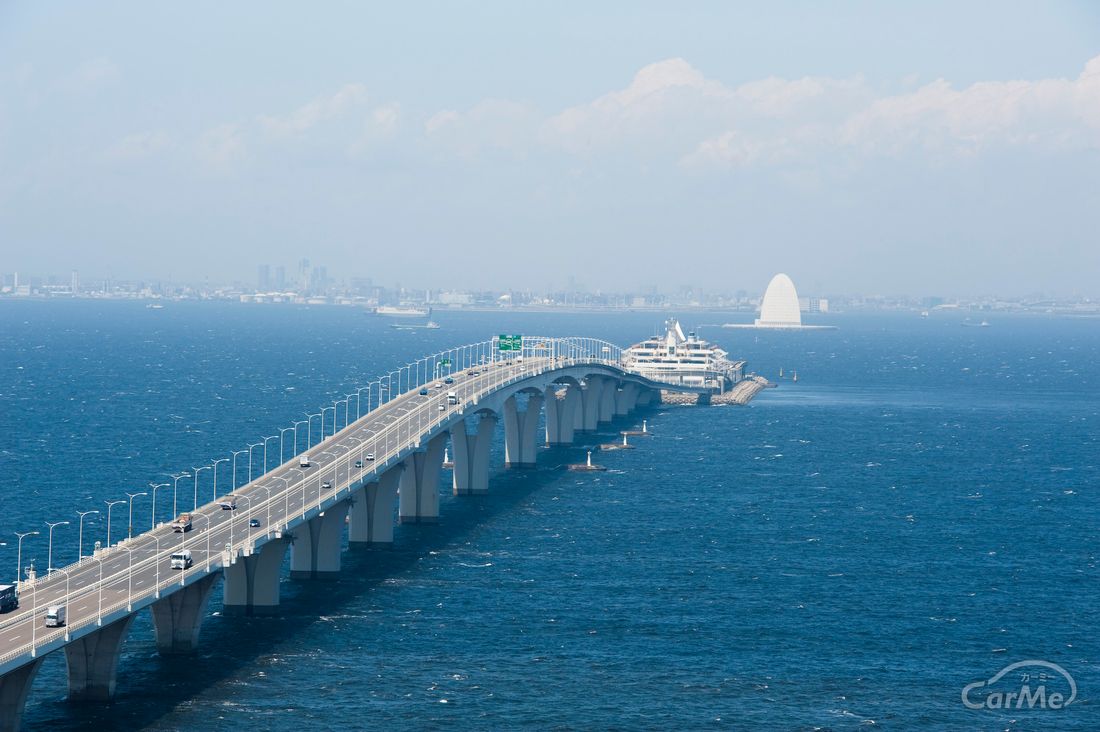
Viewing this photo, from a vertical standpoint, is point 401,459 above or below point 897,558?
above

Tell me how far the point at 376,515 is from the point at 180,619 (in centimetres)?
3715

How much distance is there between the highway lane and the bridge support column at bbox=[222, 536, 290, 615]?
73.4 inches

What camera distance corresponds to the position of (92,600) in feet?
262

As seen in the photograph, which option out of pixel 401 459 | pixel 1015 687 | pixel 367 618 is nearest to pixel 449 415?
pixel 401 459

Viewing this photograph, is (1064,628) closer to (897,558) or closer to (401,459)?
(897,558)

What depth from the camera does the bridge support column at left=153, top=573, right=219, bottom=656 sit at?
287 feet

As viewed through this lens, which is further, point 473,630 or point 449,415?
point 449,415

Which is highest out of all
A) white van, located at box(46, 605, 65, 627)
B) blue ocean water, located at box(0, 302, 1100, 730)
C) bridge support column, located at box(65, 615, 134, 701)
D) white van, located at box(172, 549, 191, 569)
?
white van, located at box(172, 549, 191, 569)

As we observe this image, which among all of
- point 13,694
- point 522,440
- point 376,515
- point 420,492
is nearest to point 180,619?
point 13,694

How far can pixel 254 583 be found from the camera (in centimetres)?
9906

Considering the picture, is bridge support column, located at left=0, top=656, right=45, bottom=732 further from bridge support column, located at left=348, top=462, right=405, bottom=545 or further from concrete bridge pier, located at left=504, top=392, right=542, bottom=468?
concrete bridge pier, located at left=504, top=392, right=542, bottom=468

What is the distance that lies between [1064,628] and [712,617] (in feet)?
76.9

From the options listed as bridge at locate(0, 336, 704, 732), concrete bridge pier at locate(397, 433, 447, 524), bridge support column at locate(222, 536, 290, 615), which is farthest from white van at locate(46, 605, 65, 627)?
concrete bridge pier at locate(397, 433, 447, 524)

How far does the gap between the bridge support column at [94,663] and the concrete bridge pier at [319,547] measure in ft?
100
